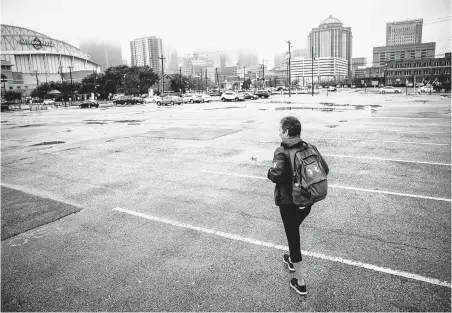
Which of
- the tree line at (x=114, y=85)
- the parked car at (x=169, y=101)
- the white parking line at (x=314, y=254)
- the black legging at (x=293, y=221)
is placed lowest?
the white parking line at (x=314, y=254)

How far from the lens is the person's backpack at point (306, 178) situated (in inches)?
130

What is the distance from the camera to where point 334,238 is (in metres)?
4.95

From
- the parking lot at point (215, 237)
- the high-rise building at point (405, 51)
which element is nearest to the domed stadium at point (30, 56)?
the high-rise building at point (405, 51)

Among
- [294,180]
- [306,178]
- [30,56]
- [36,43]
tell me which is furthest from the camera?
[30,56]

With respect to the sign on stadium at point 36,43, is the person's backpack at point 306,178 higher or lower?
lower

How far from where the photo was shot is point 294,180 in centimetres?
340

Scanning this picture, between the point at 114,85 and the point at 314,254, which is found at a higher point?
the point at 114,85

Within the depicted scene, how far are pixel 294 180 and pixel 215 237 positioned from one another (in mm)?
2193

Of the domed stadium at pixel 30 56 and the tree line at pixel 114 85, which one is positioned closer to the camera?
the tree line at pixel 114 85

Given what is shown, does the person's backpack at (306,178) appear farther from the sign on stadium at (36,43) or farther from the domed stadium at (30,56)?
the sign on stadium at (36,43)

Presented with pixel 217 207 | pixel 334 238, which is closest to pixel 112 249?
pixel 217 207

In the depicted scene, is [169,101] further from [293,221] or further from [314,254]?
[293,221]

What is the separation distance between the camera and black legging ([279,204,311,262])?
3.57 meters

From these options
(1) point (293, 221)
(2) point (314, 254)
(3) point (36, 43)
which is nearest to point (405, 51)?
(3) point (36, 43)
